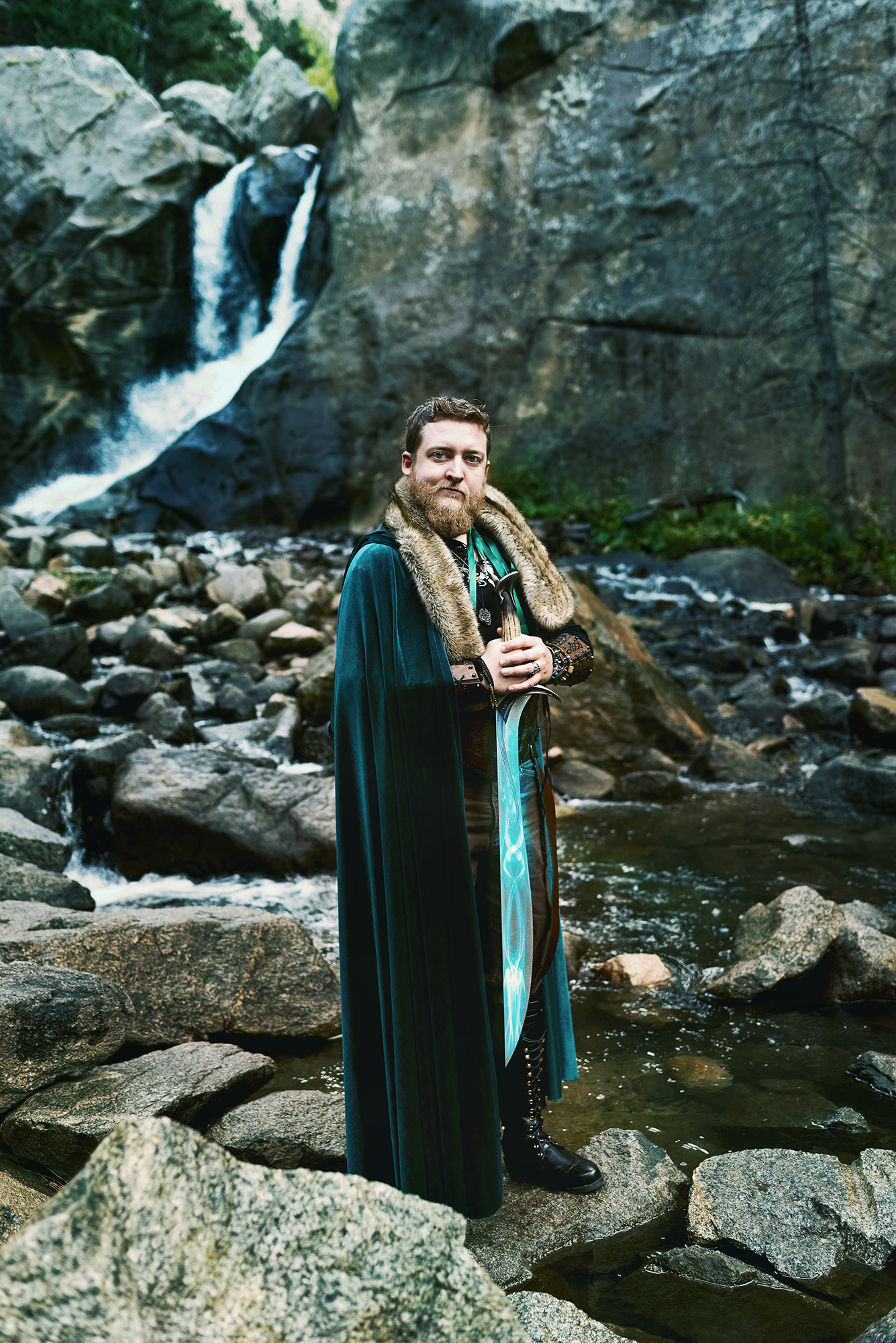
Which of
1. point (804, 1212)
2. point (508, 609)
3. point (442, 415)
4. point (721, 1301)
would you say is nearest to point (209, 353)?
point (442, 415)

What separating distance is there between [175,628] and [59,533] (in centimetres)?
579

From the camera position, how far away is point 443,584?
2191mm

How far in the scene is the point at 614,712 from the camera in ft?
24.5

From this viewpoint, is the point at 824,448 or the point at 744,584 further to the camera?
the point at 824,448

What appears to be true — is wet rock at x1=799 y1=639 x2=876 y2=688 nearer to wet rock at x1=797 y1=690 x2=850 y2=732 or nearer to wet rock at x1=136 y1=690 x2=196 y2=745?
wet rock at x1=797 y1=690 x2=850 y2=732

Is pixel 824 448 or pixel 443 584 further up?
pixel 824 448

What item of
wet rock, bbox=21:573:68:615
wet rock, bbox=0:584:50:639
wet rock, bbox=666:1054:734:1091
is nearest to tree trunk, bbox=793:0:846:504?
wet rock, bbox=21:573:68:615

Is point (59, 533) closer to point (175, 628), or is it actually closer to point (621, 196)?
point (175, 628)

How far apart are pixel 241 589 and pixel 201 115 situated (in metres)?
17.6

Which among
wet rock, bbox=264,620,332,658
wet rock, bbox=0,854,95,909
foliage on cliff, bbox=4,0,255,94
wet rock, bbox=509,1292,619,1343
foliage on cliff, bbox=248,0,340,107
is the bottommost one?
wet rock, bbox=0,854,95,909

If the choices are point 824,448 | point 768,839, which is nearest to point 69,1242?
point 768,839

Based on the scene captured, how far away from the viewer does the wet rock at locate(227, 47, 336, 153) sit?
21031 mm

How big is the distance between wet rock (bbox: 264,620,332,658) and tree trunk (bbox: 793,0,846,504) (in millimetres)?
9536

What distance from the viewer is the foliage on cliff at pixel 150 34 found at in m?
23.7
